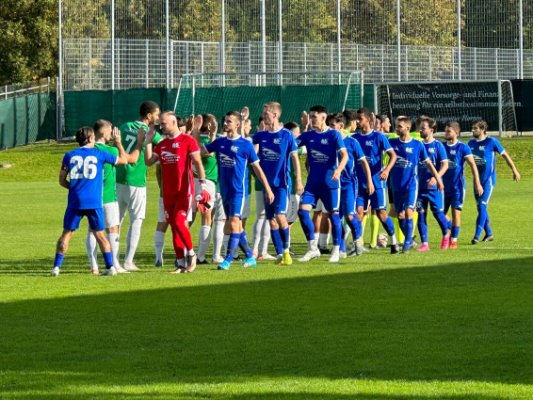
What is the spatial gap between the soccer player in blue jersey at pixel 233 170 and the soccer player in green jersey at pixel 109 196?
1.17 meters

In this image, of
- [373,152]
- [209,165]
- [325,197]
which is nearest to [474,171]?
[373,152]

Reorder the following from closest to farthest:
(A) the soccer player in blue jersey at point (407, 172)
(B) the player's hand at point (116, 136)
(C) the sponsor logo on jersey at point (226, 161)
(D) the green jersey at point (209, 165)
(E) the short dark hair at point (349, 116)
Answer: (B) the player's hand at point (116, 136) < (C) the sponsor logo on jersey at point (226, 161) < (D) the green jersey at point (209, 165) < (A) the soccer player in blue jersey at point (407, 172) < (E) the short dark hair at point (349, 116)

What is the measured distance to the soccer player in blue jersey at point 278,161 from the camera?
1784 cm

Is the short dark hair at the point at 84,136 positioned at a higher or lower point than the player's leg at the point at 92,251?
higher

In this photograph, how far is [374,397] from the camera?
8.77 metres

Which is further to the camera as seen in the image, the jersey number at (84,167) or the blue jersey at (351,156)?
the blue jersey at (351,156)

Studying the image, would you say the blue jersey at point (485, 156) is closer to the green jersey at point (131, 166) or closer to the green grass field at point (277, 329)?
the green grass field at point (277, 329)

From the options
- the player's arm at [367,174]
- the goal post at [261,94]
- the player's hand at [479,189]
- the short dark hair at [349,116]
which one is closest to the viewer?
the player's arm at [367,174]

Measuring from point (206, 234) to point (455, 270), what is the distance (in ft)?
11.2

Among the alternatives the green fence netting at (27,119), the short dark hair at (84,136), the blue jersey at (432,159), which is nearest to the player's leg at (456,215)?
the blue jersey at (432,159)

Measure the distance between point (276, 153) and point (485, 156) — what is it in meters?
5.37

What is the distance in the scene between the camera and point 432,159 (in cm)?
2033

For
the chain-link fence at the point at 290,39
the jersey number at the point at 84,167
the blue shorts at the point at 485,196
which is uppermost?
the chain-link fence at the point at 290,39

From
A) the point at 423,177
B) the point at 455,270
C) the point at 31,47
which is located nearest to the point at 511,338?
the point at 455,270
